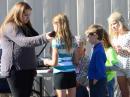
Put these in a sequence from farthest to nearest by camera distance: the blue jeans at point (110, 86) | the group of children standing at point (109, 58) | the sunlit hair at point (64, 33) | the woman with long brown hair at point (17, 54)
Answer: the blue jeans at point (110, 86), the group of children standing at point (109, 58), the sunlit hair at point (64, 33), the woman with long brown hair at point (17, 54)

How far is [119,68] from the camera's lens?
5.95 meters

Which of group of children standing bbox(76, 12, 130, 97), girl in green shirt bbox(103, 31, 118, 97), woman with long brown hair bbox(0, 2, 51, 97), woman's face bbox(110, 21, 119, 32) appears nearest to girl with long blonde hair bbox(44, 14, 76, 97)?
group of children standing bbox(76, 12, 130, 97)

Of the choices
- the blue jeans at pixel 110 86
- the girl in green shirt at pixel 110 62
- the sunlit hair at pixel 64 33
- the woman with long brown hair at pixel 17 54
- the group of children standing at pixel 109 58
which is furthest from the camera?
the blue jeans at pixel 110 86

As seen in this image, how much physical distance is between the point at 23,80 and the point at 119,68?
159 cm

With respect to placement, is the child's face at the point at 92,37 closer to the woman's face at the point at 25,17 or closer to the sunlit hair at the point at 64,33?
the sunlit hair at the point at 64,33

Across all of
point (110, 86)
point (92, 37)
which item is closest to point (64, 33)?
point (92, 37)

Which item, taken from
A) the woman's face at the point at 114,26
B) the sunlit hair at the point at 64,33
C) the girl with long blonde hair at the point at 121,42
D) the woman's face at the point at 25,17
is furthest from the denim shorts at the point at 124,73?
the woman's face at the point at 25,17

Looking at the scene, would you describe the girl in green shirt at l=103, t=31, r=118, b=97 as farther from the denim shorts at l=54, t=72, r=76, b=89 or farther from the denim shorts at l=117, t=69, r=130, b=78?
the denim shorts at l=54, t=72, r=76, b=89

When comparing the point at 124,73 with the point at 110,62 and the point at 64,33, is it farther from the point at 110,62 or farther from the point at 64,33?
the point at 64,33

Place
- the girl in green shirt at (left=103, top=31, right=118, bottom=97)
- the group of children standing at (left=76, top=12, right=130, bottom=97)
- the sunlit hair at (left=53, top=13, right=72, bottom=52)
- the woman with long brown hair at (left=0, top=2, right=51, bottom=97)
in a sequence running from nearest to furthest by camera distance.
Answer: the woman with long brown hair at (left=0, top=2, right=51, bottom=97) → the sunlit hair at (left=53, top=13, right=72, bottom=52) → the group of children standing at (left=76, top=12, right=130, bottom=97) → the girl in green shirt at (left=103, top=31, right=118, bottom=97)

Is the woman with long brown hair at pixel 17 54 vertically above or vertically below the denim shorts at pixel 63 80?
above

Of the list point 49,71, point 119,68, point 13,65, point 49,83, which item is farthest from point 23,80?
point 49,83

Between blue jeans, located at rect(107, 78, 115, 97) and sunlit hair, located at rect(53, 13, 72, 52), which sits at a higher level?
sunlit hair, located at rect(53, 13, 72, 52)

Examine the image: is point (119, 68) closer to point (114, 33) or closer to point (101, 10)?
point (114, 33)
